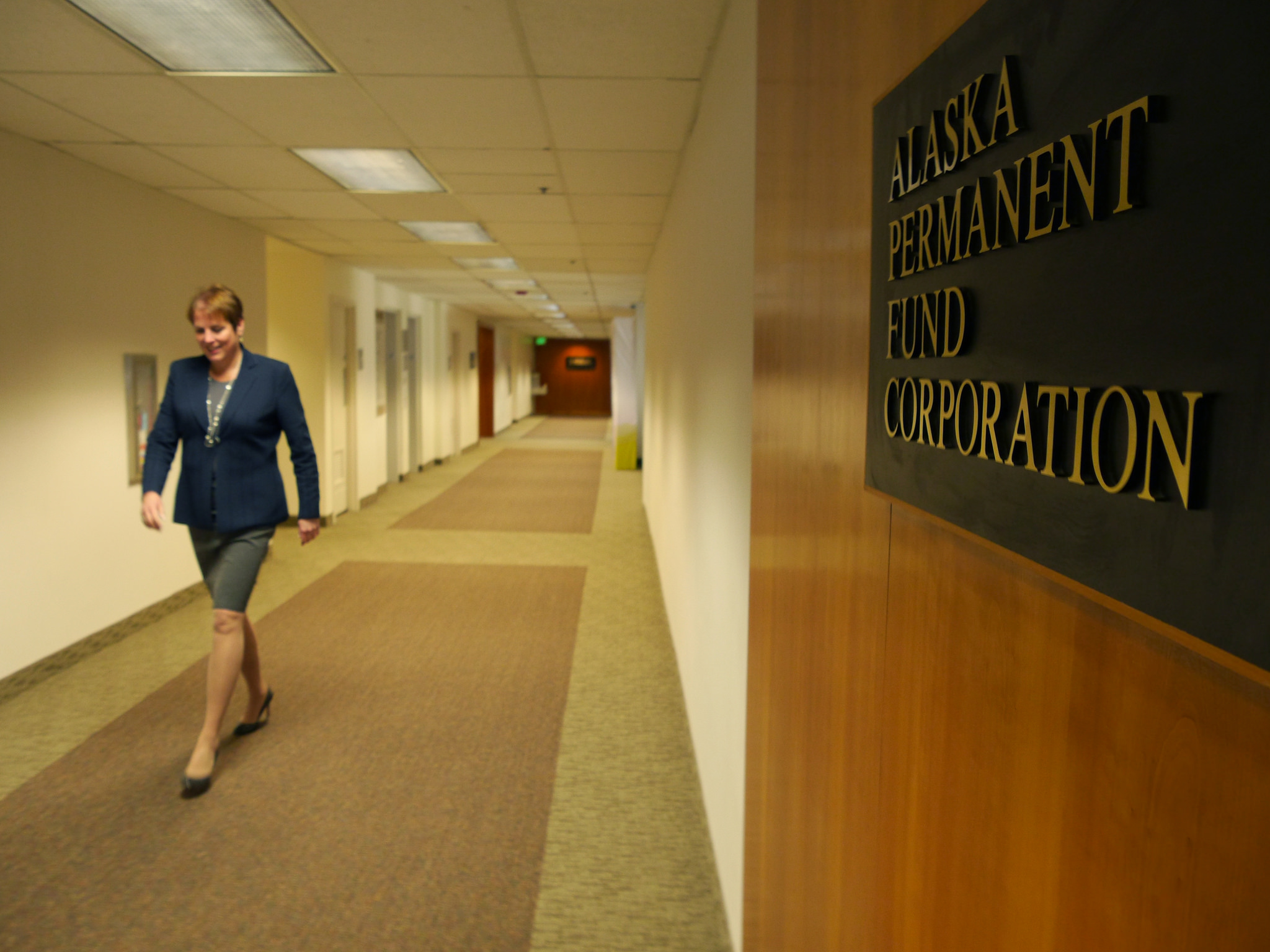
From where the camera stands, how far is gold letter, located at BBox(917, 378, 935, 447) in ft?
2.60

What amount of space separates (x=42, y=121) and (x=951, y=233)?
4.09 m

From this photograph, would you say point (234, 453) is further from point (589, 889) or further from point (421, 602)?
point (421, 602)

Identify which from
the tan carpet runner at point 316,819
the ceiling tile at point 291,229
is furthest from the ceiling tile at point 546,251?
the tan carpet runner at point 316,819

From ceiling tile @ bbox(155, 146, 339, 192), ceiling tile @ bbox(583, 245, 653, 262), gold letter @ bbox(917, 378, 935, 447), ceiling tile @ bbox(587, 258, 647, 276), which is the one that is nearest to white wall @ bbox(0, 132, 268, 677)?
ceiling tile @ bbox(155, 146, 339, 192)

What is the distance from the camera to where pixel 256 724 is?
3.32 meters

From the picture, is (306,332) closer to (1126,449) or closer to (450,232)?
(450,232)

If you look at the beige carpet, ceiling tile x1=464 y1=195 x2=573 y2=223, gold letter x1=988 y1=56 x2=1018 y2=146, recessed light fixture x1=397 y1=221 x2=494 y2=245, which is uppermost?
recessed light fixture x1=397 y1=221 x2=494 y2=245

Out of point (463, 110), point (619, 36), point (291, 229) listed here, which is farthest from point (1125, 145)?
point (291, 229)

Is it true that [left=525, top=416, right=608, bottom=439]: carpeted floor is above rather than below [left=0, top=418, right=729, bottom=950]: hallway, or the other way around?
above

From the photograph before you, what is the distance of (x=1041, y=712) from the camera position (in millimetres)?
638

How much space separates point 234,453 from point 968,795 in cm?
271

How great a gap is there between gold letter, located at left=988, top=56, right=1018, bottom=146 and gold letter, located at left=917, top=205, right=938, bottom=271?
13 centimetres

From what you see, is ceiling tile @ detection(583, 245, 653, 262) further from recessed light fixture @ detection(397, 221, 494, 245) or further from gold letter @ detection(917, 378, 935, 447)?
gold letter @ detection(917, 378, 935, 447)

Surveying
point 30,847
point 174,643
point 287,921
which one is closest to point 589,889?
point 287,921
